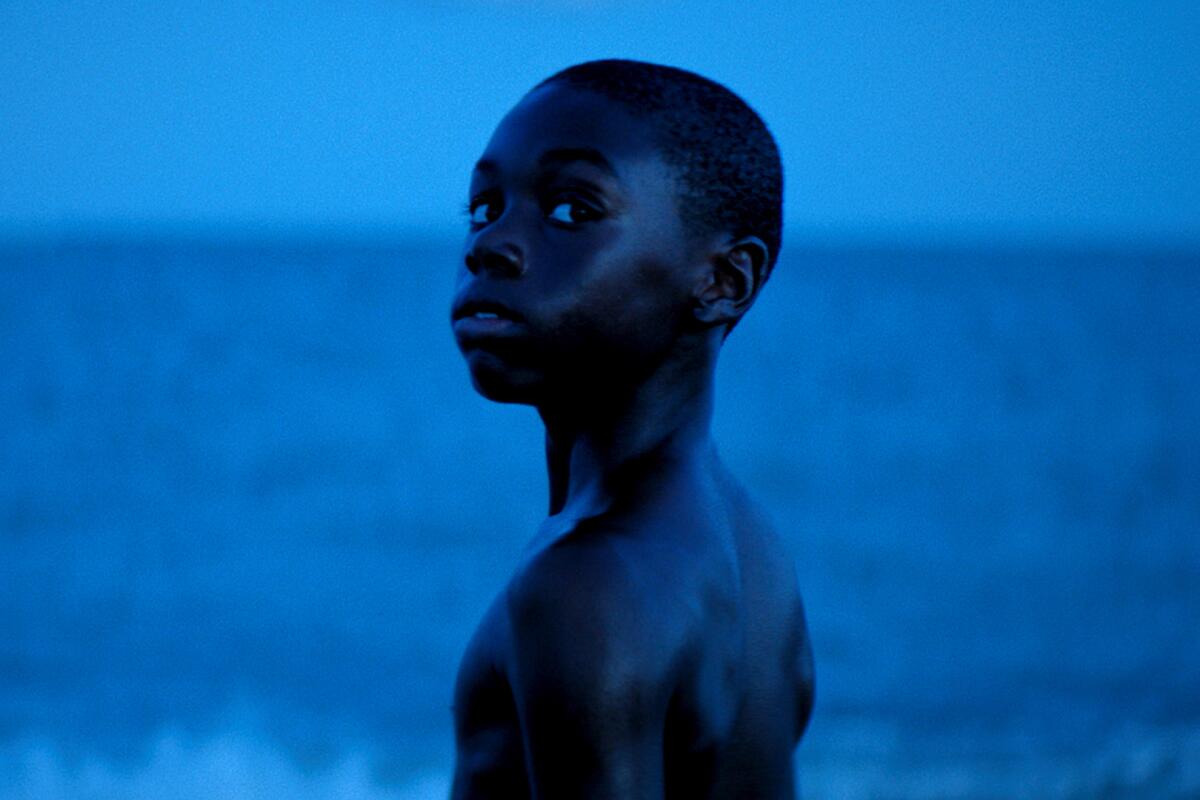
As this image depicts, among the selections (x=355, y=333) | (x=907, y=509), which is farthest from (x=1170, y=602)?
(x=355, y=333)

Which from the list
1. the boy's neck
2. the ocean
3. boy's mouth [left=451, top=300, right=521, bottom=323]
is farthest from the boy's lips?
the ocean

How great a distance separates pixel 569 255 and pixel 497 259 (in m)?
0.07

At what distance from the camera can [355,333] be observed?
45.6m

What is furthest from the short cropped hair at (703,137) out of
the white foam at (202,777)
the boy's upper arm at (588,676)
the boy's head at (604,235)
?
the white foam at (202,777)

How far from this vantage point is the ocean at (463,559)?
24.9 feet

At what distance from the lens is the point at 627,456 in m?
1.89

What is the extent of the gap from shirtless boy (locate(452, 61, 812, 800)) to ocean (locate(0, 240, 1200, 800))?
4.81 meters

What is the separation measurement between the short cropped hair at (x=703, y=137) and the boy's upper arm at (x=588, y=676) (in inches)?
18.2

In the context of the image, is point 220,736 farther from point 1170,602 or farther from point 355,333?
point 355,333

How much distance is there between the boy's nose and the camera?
1803mm

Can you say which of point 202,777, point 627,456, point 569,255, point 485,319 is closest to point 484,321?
point 485,319

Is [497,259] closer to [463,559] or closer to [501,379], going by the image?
[501,379]

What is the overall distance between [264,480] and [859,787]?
15.0m

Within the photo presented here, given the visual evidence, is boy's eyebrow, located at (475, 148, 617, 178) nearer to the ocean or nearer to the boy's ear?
the boy's ear
